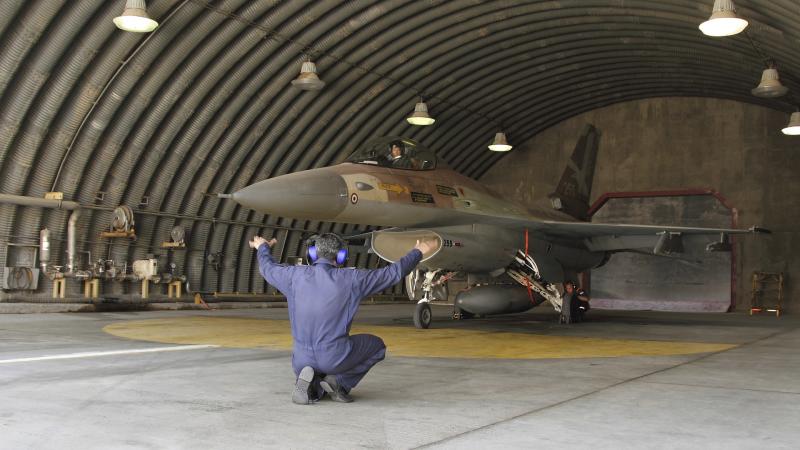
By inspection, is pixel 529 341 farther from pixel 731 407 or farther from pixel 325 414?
pixel 325 414

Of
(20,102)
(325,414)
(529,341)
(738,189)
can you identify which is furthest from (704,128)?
(325,414)

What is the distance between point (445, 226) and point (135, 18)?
17.8 ft

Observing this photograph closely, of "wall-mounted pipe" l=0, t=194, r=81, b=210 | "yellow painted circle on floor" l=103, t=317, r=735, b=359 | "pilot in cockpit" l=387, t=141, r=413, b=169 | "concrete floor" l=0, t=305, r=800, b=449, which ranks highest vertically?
"pilot in cockpit" l=387, t=141, r=413, b=169

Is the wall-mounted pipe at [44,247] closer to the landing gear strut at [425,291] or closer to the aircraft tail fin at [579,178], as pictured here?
the landing gear strut at [425,291]

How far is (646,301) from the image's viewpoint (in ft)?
78.1

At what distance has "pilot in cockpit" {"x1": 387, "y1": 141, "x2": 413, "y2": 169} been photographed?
35.4 feet

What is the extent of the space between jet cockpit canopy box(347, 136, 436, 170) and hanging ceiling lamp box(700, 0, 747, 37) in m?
4.57

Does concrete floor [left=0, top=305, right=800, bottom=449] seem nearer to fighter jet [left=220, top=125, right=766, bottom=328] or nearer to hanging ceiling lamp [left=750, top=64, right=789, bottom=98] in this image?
fighter jet [left=220, top=125, right=766, bottom=328]

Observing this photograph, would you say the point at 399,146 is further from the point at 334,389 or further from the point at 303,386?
the point at 303,386

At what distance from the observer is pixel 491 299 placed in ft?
40.8

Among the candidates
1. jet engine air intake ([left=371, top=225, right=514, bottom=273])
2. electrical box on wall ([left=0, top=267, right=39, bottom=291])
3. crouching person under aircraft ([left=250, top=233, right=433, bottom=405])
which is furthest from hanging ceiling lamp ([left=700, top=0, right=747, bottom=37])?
electrical box on wall ([left=0, top=267, right=39, bottom=291])

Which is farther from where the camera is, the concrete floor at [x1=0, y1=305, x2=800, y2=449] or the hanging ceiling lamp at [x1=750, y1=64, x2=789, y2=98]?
the hanging ceiling lamp at [x1=750, y1=64, x2=789, y2=98]

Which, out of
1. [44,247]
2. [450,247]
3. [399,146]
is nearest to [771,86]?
[450,247]

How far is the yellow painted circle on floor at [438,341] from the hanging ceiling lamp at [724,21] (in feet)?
15.1
